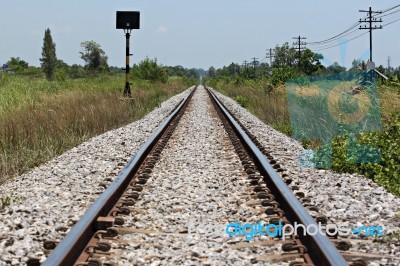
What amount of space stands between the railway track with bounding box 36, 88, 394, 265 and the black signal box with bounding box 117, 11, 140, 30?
47.3 ft

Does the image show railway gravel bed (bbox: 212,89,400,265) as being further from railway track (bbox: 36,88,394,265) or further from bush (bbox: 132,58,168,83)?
bush (bbox: 132,58,168,83)

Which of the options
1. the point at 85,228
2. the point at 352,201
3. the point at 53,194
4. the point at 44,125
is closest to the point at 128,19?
the point at 44,125

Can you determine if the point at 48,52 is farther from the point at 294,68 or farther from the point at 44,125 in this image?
the point at 44,125

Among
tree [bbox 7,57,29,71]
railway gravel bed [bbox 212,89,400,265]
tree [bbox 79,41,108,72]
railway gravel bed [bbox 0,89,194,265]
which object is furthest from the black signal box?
tree [bbox 79,41,108,72]

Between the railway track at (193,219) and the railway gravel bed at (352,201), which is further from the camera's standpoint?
the railway gravel bed at (352,201)

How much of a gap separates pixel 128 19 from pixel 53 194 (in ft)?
54.5

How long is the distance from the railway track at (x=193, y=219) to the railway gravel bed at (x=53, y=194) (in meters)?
0.24

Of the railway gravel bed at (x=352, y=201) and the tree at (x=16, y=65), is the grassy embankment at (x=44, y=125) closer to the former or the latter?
the railway gravel bed at (x=352, y=201)

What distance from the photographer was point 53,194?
584 centimetres

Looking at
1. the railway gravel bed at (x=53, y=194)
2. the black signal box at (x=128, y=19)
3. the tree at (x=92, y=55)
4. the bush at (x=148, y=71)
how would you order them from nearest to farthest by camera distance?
1. the railway gravel bed at (x=53, y=194)
2. the black signal box at (x=128, y=19)
3. the bush at (x=148, y=71)
4. the tree at (x=92, y=55)

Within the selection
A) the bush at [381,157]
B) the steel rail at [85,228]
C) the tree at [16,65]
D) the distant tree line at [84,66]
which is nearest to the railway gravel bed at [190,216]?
the steel rail at [85,228]

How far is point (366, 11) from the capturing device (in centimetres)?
5509

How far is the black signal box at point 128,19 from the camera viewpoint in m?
21.7

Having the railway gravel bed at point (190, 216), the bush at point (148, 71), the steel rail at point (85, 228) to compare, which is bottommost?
the railway gravel bed at point (190, 216)
